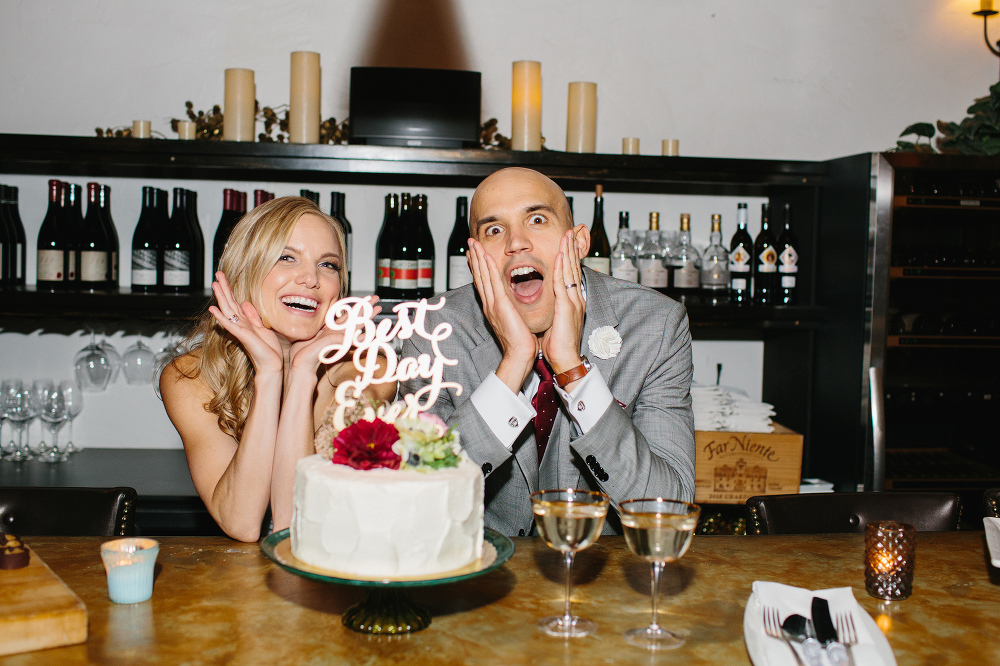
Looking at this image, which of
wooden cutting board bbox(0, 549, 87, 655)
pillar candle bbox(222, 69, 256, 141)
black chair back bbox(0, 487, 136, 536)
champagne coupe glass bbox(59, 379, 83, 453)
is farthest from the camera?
champagne coupe glass bbox(59, 379, 83, 453)

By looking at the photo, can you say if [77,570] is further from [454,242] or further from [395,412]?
[454,242]

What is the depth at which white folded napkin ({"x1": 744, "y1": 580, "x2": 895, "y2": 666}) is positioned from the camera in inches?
38.5

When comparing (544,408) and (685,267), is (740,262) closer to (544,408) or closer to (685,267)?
(685,267)

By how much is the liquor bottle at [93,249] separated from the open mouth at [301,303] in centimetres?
129

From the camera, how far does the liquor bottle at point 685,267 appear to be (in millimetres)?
3031

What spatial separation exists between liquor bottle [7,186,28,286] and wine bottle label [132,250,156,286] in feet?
1.43

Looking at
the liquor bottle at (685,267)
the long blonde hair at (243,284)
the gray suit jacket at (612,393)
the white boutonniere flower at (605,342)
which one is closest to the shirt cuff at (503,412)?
the gray suit jacket at (612,393)

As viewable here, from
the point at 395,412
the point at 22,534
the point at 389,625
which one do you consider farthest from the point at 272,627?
the point at 22,534

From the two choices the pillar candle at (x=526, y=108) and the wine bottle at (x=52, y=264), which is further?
the pillar candle at (x=526, y=108)

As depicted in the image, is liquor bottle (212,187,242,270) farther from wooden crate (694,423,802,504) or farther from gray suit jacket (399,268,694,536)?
wooden crate (694,423,802,504)

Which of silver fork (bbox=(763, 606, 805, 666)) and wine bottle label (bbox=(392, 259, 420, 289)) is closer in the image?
silver fork (bbox=(763, 606, 805, 666))

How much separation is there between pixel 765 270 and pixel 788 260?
9 centimetres

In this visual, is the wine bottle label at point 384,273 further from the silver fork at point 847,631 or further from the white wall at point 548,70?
the silver fork at point 847,631

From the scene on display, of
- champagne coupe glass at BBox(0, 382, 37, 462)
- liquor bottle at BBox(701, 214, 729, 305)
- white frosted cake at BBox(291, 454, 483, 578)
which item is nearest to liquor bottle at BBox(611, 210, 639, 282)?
liquor bottle at BBox(701, 214, 729, 305)
